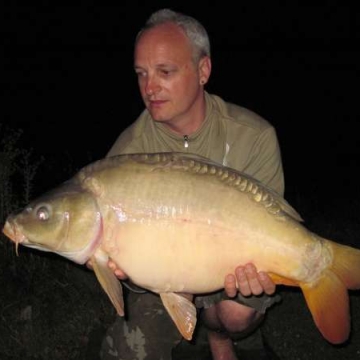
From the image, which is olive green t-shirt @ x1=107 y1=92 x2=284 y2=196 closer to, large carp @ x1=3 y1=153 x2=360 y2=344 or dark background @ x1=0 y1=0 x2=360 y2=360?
large carp @ x1=3 y1=153 x2=360 y2=344

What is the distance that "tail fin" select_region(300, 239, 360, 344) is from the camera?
5.68 feet

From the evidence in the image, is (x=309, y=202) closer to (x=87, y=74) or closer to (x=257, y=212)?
(x=257, y=212)

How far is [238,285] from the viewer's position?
6.09 ft

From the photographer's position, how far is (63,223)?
1.78 metres

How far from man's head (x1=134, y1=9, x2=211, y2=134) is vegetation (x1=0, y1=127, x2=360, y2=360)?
4.21ft

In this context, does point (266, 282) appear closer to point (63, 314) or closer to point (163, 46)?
point (163, 46)

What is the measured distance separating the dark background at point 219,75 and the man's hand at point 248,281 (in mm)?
4301

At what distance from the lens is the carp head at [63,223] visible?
5.75ft

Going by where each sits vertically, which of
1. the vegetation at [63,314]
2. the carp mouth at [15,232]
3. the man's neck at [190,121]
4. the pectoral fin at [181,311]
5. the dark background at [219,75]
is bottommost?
the dark background at [219,75]

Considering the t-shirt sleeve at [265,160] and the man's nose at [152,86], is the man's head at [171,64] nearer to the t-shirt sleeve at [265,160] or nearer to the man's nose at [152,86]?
the man's nose at [152,86]

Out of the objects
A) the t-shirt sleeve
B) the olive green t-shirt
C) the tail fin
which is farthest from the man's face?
the tail fin

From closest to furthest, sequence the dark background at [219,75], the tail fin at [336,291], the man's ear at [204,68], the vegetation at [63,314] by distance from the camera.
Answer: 1. the tail fin at [336,291]
2. the man's ear at [204,68]
3. the vegetation at [63,314]
4. the dark background at [219,75]

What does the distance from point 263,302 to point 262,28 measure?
68.8 feet

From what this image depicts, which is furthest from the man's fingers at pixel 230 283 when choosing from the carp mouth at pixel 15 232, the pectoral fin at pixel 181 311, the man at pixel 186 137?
the carp mouth at pixel 15 232
